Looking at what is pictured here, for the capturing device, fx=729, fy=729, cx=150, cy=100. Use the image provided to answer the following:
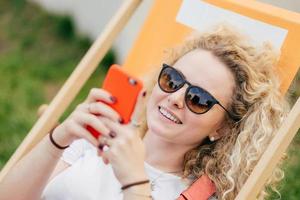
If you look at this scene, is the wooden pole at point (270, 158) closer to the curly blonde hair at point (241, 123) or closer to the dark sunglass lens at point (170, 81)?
the curly blonde hair at point (241, 123)

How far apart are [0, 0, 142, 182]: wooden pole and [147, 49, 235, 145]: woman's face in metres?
0.51

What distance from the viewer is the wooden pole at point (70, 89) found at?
2.80m

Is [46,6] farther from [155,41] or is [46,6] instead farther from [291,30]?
[291,30]

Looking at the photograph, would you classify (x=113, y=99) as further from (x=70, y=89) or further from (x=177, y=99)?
(x=70, y=89)

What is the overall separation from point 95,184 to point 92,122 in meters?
0.48

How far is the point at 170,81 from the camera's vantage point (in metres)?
2.53

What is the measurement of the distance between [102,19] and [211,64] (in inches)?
131

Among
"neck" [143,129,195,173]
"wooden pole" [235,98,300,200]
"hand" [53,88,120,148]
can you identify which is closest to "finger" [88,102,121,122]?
"hand" [53,88,120,148]

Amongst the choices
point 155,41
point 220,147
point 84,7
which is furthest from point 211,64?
point 84,7

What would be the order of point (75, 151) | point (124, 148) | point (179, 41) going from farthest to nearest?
point (179, 41) → point (75, 151) → point (124, 148)

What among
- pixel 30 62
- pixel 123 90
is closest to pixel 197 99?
pixel 123 90

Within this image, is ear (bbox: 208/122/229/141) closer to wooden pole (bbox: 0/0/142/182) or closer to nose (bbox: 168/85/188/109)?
nose (bbox: 168/85/188/109)

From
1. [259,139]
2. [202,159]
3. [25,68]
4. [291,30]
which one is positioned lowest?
[25,68]

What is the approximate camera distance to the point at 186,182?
2.60 m
